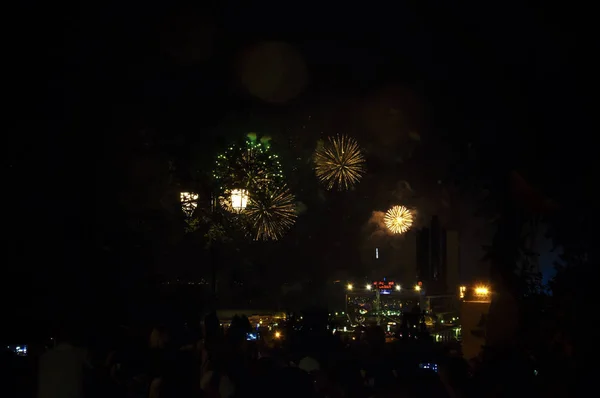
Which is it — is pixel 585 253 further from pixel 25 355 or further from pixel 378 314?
pixel 378 314

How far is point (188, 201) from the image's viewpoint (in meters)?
10.4

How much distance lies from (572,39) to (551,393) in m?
2.61

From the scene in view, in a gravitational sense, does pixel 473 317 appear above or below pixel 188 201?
below

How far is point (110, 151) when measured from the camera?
7.39m

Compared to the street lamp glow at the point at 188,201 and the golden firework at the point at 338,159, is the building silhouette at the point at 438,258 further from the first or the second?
the street lamp glow at the point at 188,201

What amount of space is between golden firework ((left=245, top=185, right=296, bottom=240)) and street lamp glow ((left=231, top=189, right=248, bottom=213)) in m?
0.26

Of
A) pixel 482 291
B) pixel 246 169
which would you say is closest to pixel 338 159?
pixel 246 169

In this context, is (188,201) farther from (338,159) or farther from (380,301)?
(380,301)

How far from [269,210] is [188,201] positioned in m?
1.61

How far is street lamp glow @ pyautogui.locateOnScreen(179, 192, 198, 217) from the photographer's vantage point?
34.3ft

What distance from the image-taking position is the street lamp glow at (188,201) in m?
10.5

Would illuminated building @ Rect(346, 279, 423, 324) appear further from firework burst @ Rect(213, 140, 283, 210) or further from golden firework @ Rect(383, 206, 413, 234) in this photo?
firework burst @ Rect(213, 140, 283, 210)

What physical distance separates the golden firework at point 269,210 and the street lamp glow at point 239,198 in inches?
10.2

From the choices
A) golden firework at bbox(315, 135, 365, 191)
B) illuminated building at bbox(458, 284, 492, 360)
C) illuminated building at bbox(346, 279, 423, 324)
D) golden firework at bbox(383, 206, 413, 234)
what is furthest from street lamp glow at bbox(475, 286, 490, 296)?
golden firework at bbox(383, 206, 413, 234)
